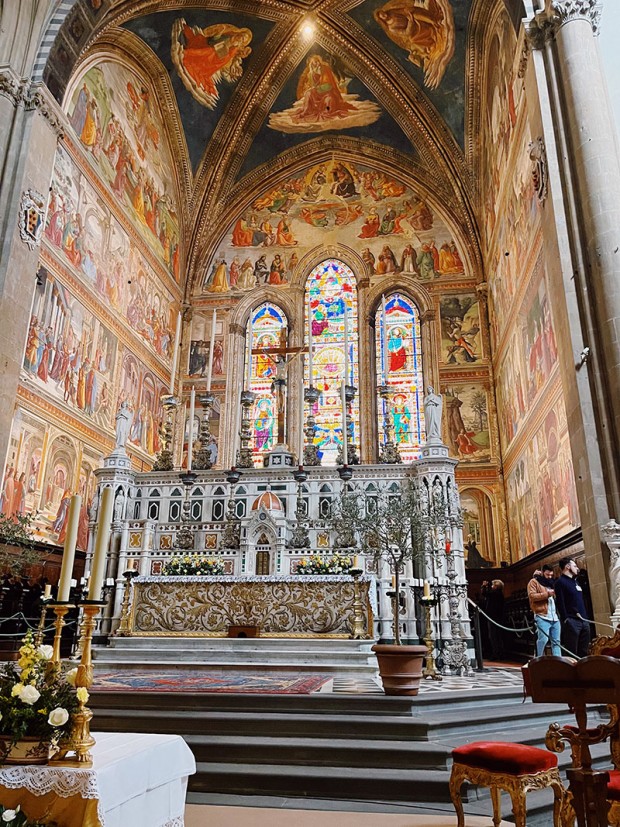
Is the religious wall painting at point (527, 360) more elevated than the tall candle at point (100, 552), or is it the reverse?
the religious wall painting at point (527, 360)

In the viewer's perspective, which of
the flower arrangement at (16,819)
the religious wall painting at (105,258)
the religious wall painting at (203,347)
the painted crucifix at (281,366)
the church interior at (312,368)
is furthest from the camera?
the religious wall painting at (203,347)

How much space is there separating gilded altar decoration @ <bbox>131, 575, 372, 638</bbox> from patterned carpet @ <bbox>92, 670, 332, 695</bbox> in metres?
1.41

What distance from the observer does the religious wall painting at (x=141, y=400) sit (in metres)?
18.3

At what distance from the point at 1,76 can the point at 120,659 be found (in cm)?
1072

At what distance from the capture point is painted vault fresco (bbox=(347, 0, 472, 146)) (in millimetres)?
18781

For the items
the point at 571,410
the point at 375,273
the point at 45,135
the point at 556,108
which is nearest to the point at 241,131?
the point at 375,273

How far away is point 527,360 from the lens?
598 inches

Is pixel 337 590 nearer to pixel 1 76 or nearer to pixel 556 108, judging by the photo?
pixel 556 108

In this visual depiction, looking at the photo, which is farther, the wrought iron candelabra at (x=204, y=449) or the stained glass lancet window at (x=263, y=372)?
the stained glass lancet window at (x=263, y=372)


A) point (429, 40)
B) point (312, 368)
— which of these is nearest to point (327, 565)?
point (312, 368)

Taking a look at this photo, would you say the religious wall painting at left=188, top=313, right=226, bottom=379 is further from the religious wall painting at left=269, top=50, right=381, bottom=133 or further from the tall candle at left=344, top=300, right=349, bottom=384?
the religious wall painting at left=269, top=50, right=381, bottom=133

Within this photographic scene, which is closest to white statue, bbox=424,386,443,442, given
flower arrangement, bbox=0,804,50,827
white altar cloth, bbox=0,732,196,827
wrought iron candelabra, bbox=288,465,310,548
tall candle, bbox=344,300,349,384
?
wrought iron candelabra, bbox=288,465,310,548

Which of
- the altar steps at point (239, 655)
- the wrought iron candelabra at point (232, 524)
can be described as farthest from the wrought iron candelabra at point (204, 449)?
the altar steps at point (239, 655)

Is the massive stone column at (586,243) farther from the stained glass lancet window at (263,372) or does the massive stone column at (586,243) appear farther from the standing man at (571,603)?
the stained glass lancet window at (263,372)
